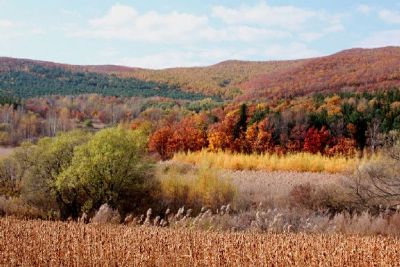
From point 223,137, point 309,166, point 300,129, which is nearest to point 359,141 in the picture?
point 300,129

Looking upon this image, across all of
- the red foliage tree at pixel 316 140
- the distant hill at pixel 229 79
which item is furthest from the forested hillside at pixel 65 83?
the red foliage tree at pixel 316 140

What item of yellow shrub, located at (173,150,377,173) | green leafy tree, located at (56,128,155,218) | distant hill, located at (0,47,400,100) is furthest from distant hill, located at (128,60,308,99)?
green leafy tree, located at (56,128,155,218)

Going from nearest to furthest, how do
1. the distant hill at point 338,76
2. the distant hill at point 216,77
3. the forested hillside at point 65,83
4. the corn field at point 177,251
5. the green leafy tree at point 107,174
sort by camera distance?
the corn field at point 177,251, the green leafy tree at point 107,174, the distant hill at point 338,76, the forested hillside at point 65,83, the distant hill at point 216,77

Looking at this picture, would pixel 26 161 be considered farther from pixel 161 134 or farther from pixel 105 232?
pixel 161 134

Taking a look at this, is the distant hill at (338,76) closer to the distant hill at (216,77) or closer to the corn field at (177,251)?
the distant hill at (216,77)

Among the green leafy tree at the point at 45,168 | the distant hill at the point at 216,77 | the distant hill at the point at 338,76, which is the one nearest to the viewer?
the green leafy tree at the point at 45,168

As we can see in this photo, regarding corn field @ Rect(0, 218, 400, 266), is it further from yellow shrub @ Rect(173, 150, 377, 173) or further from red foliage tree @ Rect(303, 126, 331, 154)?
red foliage tree @ Rect(303, 126, 331, 154)

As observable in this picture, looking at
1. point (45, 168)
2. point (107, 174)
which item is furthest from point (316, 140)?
point (45, 168)

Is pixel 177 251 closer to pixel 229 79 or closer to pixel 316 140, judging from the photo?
pixel 316 140

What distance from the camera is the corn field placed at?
359 inches

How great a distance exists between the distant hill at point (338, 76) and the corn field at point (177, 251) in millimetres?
78639

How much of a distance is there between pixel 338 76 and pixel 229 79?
76.0 metres

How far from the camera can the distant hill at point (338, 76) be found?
301 ft

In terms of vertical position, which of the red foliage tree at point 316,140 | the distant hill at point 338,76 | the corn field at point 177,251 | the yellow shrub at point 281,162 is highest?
the distant hill at point 338,76
